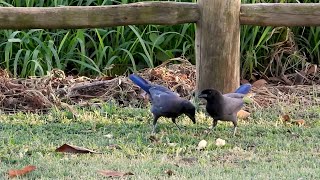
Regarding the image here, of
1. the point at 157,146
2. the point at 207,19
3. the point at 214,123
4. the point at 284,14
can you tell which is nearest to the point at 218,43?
the point at 207,19

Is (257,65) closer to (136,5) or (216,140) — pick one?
(136,5)

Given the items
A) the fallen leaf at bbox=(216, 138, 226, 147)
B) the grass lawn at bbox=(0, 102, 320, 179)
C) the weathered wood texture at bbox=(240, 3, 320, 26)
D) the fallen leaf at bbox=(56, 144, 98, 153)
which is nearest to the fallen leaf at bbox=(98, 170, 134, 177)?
the grass lawn at bbox=(0, 102, 320, 179)

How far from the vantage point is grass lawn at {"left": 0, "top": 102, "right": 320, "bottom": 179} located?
4.44 meters

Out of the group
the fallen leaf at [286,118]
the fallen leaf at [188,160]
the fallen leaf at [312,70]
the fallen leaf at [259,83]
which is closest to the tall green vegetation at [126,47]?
the fallen leaf at [312,70]

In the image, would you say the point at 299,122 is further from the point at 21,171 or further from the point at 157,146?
the point at 21,171

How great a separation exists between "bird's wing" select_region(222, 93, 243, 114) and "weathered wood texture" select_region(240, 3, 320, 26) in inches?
38.2

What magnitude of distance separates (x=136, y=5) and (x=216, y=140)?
1447 mm

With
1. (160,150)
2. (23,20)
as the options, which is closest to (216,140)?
(160,150)

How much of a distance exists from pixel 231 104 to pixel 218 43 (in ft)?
2.96

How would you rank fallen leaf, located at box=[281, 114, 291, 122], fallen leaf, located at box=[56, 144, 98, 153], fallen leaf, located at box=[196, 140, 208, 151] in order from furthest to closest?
fallen leaf, located at box=[281, 114, 291, 122], fallen leaf, located at box=[196, 140, 208, 151], fallen leaf, located at box=[56, 144, 98, 153]

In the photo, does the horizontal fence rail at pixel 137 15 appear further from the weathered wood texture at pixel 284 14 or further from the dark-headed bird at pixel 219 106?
the dark-headed bird at pixel 219 106

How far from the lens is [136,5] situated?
6168 millimetres

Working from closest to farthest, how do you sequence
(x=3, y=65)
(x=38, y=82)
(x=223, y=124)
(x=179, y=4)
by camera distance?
(x=223, y=124) → (x=179, y=4) → (x=38, y=82) → (x=3, y=65)

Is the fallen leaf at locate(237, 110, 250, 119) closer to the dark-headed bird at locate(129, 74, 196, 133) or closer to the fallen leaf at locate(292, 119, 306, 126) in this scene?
the fallen leaf at locate(292, 119, 306, 126)
